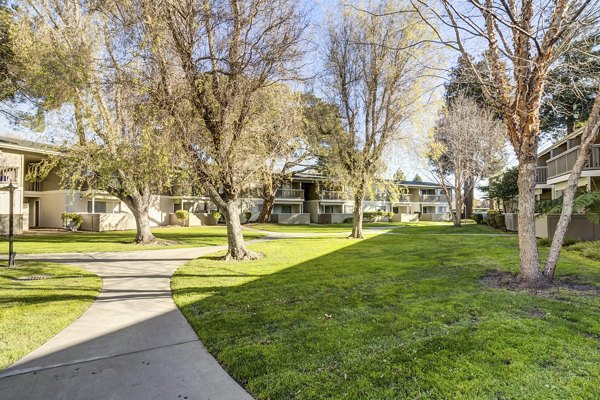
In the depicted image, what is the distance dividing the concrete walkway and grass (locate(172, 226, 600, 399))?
242 millimetres

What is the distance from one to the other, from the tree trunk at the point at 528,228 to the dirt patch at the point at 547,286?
23cm

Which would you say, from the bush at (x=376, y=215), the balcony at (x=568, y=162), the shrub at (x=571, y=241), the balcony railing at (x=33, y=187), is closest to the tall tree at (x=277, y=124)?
the balcony at (x=568, y=162)

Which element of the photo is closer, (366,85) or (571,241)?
(571,241)

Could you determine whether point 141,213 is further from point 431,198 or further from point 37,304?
point 431,198

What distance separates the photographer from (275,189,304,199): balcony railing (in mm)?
40250

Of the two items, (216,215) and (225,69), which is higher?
(225,69)

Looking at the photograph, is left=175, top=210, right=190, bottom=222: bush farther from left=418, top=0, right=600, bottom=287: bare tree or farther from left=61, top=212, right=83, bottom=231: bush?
left=418, top=0, right=600, bottom=287: bare tree

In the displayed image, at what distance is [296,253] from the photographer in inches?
520

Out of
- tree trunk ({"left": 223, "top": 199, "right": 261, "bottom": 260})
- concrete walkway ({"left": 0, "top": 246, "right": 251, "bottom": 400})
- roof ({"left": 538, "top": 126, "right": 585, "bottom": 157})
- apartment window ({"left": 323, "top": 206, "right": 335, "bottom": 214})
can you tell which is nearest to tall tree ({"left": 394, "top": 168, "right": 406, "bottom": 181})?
roof ({"left": 538, "top": 126, "right": 585, "bottom": 157})

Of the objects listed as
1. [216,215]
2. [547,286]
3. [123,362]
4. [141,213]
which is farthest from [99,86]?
[216,215]

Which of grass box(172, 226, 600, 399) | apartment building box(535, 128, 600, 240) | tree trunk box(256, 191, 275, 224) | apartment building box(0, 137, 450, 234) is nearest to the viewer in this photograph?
grass box(172, 226, 600, 399)

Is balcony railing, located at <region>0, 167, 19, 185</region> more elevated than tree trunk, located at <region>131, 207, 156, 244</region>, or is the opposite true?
balcony railing, located at <region>0, 167, 19, 185</region>

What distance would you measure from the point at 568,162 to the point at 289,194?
27566 mm

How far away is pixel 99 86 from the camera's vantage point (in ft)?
36.4
